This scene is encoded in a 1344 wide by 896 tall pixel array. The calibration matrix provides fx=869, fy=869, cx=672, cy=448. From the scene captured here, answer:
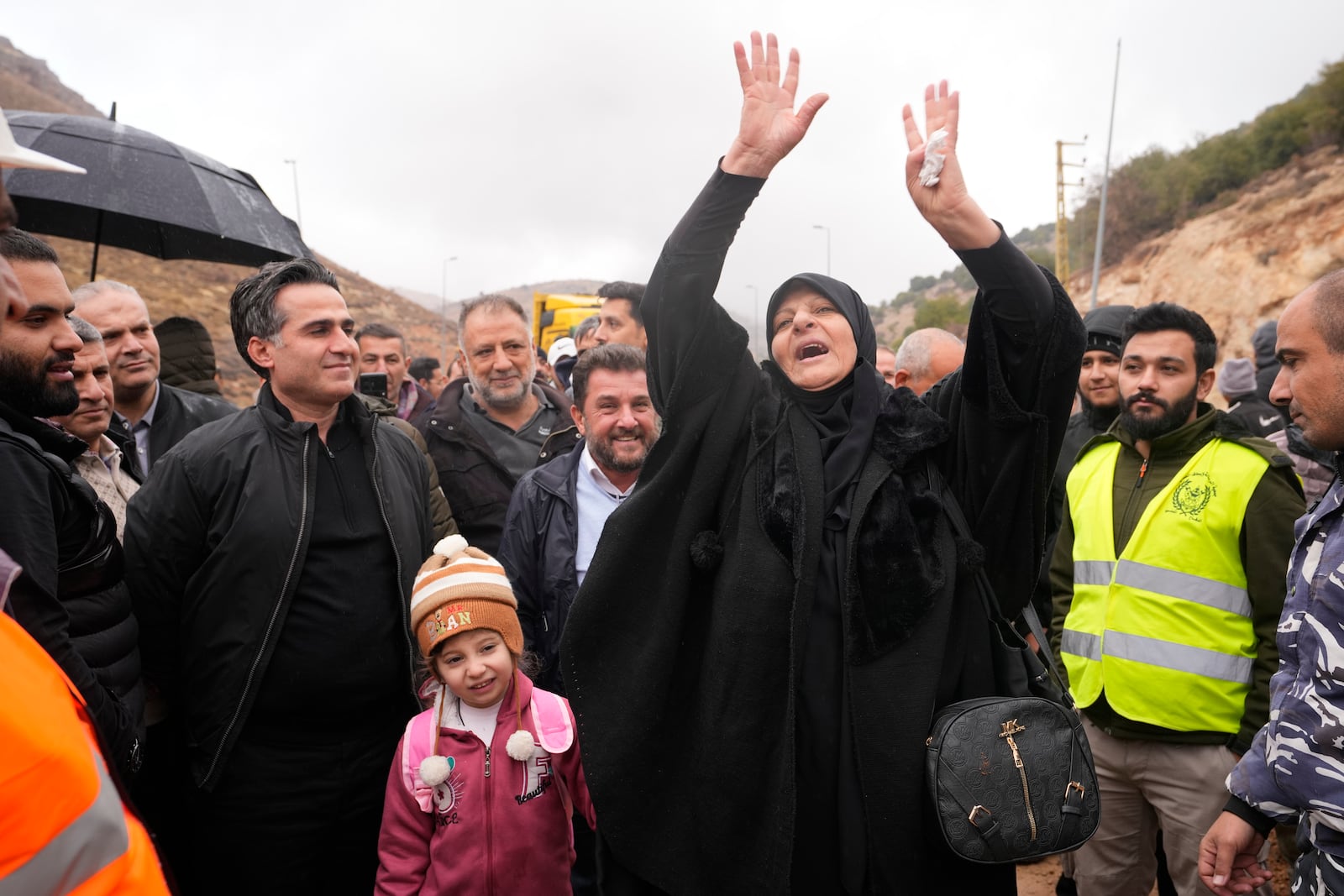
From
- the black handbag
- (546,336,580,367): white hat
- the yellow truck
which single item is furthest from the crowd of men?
the yellow truck

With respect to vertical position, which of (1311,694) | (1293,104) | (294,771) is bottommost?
(294,771)

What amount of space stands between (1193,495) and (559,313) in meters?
14.2

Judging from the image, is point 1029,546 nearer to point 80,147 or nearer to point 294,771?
A: point 294,771

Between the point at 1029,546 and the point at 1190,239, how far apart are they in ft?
93.8

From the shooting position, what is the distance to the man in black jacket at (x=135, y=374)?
Answer: 12.3 feet

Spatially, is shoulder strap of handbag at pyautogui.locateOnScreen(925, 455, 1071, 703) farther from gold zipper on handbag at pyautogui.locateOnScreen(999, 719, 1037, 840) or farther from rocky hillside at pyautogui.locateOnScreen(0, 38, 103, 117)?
rocky hillside at pyautogui.locateOnScreen(0, 38, 103, 117)

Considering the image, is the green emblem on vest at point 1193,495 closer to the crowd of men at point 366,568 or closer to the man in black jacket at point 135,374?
the crowd of men at point 366,568

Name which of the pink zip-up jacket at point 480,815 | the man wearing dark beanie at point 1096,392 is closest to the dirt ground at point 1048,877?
the man wearing dark beanie at point 1096,392

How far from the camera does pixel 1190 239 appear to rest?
84.9 ft

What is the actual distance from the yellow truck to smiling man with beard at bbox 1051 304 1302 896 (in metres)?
12.7

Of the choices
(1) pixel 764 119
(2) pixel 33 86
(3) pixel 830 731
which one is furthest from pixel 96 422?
(2) pixel 33 86

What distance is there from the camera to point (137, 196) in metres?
4.16

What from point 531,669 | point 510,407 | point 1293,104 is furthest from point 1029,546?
point 1293,104

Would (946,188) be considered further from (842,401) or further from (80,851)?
(80,851)
